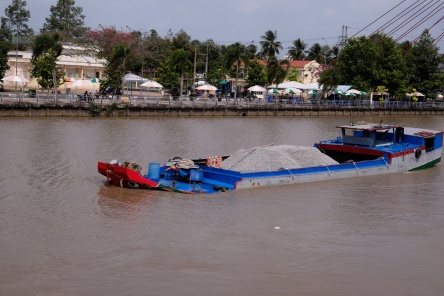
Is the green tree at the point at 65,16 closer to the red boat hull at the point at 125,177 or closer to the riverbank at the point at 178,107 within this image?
the riverbank at the point at 178,107

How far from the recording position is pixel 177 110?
47.7m

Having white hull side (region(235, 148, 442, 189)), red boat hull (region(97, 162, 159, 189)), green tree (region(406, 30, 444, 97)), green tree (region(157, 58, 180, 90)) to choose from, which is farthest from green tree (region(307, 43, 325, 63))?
red boat hull (region(97, 162, 159, 189))

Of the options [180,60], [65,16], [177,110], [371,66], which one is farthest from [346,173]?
[65,16]

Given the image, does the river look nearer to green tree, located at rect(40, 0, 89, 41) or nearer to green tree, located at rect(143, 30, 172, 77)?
green tree, located at rect(143, 30, 172, 77)

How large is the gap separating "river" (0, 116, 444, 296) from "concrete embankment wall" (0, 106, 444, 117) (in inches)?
671

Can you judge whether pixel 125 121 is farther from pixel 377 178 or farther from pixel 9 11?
pixel 9 11

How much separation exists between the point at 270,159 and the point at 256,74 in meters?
47.2

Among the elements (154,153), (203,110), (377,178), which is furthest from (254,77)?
(377,178)

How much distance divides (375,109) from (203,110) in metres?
22.7

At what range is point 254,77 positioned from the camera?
6612cm

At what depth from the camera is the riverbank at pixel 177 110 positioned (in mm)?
40219

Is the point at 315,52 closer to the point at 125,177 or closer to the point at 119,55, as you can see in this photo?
the point at 119,55

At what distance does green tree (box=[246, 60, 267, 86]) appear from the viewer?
65.6 m

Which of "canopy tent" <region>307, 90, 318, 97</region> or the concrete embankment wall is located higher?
"canopy tent" <region>307, 90, 318, 97</region>
